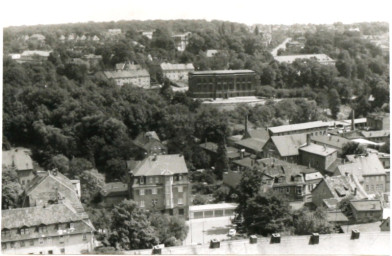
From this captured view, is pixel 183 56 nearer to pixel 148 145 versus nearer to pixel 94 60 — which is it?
pixel 94 60

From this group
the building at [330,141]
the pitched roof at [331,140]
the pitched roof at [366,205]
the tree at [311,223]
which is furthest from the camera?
the pitched roof at [331,140]

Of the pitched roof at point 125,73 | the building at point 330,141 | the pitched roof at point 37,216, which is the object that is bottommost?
the building at point 330,141

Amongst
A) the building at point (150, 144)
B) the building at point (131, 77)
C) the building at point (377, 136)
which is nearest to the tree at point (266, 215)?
the building at point (150, 144)

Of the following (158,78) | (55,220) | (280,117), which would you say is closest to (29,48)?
(158,78)

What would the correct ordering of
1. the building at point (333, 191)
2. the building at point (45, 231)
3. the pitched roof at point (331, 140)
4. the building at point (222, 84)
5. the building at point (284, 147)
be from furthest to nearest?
the building at point (222, 84) → the pitched roof at point (331, 140) → the building at point (284, 147) → the building at point (333, 191) → the building at point (45, 231)

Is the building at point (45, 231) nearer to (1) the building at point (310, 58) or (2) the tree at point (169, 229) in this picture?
(2) the tree at point (169, 229)

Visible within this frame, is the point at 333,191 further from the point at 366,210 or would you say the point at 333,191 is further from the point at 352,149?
the point at 352,149

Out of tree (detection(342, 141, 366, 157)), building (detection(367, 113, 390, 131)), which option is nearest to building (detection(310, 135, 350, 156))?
tree (detection(342, 141, 366, 157))
